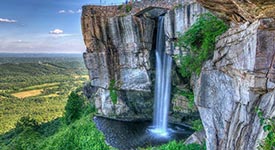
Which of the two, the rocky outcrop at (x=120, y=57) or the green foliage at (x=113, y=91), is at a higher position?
the rocky outcrop at (x=120, y=57)

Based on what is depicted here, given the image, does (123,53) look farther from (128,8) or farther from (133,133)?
(133,133)

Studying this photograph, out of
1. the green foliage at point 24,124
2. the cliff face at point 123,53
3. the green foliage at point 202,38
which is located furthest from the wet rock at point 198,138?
the green foliage at point 24,124

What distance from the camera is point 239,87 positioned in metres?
6.16

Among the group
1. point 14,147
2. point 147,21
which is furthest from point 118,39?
point 14,147

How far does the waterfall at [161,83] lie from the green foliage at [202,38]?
3.32 metres

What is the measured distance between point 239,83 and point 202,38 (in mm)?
4827

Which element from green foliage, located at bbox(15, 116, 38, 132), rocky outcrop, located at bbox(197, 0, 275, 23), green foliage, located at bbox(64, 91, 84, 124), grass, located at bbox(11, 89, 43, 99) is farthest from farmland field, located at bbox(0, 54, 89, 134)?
rocky outcrop, located at bbox(197, 0, 275, 23)

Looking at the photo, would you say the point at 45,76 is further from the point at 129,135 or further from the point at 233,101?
the point at 233,101

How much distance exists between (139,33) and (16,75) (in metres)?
74.8

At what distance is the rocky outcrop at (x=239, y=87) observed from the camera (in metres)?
5.24

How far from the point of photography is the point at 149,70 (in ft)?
54.7

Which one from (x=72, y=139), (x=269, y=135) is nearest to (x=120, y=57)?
(x=72, y=139)

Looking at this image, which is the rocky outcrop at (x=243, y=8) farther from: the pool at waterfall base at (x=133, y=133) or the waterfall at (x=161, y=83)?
the waterfall at (x=161, y=83)

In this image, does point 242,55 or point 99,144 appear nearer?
point 242,55
